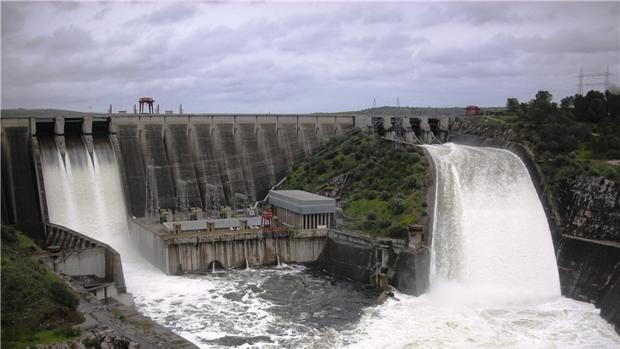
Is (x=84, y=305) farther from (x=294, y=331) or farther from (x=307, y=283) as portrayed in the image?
(x=307, y=283)

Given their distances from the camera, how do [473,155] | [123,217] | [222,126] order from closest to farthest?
1. [123,217]
2. [473,155]
3. [222,126]

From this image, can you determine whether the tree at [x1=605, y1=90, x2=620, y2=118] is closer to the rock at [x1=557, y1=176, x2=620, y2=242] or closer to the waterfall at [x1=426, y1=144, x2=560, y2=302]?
the waterfall at [x1=426, y1=144, x2=560, y2=302]

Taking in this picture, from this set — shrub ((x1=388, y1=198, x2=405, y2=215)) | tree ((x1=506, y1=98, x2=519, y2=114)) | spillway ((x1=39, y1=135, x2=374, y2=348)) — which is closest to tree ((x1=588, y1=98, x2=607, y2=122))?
tree ((x1=506, y1=98, x2=519, y2=114))

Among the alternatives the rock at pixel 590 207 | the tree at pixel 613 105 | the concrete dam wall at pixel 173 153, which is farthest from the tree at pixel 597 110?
the concrete dam wall at pixel 173 153

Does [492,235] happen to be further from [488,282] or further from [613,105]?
[613,105]

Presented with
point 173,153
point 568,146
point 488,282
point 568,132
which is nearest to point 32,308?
point 488,282

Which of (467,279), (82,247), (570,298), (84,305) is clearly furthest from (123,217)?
(570,298)

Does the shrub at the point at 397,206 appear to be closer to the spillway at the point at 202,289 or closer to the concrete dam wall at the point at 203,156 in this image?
the spillway at the point at 202,289
